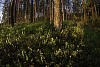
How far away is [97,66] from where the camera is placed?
9.49 metres

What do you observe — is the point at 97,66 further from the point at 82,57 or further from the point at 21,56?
the point at 21,56

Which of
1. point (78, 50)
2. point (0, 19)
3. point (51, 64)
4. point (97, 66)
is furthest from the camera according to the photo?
point (0, 19)

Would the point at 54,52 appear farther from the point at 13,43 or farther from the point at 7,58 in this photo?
the point at 13,43

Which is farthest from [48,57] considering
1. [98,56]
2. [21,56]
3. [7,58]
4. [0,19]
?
[0,19]

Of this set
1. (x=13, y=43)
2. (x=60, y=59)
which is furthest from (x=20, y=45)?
(x=60, y=59)

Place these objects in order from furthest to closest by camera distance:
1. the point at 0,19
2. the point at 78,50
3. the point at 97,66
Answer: the point at 0,19, the point at 78,50, the point at 97,66

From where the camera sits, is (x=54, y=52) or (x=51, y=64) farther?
(x=54, y=52)

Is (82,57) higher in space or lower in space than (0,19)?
higher

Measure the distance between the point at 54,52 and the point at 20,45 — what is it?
227 centimetres

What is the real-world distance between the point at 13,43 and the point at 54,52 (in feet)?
9.48

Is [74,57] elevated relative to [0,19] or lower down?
elevated

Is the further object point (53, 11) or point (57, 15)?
point (53, 11)

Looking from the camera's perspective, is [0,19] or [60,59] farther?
[0,19]

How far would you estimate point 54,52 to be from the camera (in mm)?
9758
